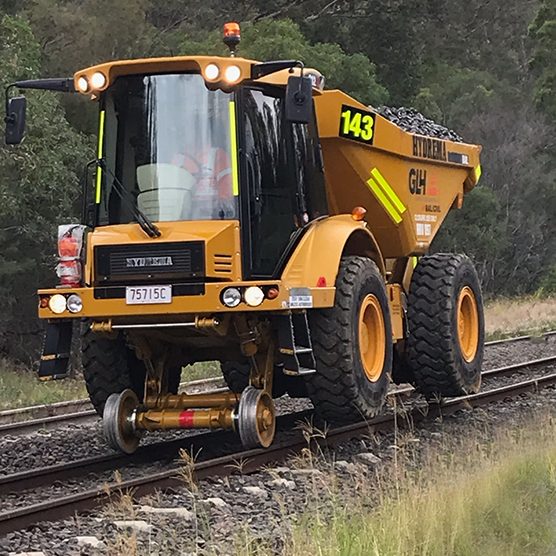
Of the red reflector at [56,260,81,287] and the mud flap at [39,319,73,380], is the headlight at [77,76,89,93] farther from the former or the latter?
the mud flap at [39,319,73,380]

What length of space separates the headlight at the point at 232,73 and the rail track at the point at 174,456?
2.86 m

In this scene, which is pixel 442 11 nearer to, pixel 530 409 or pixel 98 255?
pixel 530 409

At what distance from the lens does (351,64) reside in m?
35.6

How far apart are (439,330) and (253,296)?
10.6 ft

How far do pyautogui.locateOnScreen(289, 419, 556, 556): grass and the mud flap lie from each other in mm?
2643

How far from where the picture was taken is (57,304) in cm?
940

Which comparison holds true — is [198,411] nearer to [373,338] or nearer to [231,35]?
[373,338]

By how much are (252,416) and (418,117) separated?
476cm

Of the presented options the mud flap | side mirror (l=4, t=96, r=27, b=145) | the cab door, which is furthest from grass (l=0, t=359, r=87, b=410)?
the cab door

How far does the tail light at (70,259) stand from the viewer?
9555 millimetres

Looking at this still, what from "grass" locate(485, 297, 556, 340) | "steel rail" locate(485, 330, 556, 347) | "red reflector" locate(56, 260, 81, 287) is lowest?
"grass" locate(485, 297, 556, 340)

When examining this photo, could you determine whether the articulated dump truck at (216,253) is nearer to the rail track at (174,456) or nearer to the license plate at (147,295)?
the license plate at (147,295)

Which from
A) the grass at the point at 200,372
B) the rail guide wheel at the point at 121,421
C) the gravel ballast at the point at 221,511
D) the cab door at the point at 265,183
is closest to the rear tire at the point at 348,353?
the gravel ballast at the point at 221,511

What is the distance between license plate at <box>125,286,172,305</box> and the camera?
9141 mm
